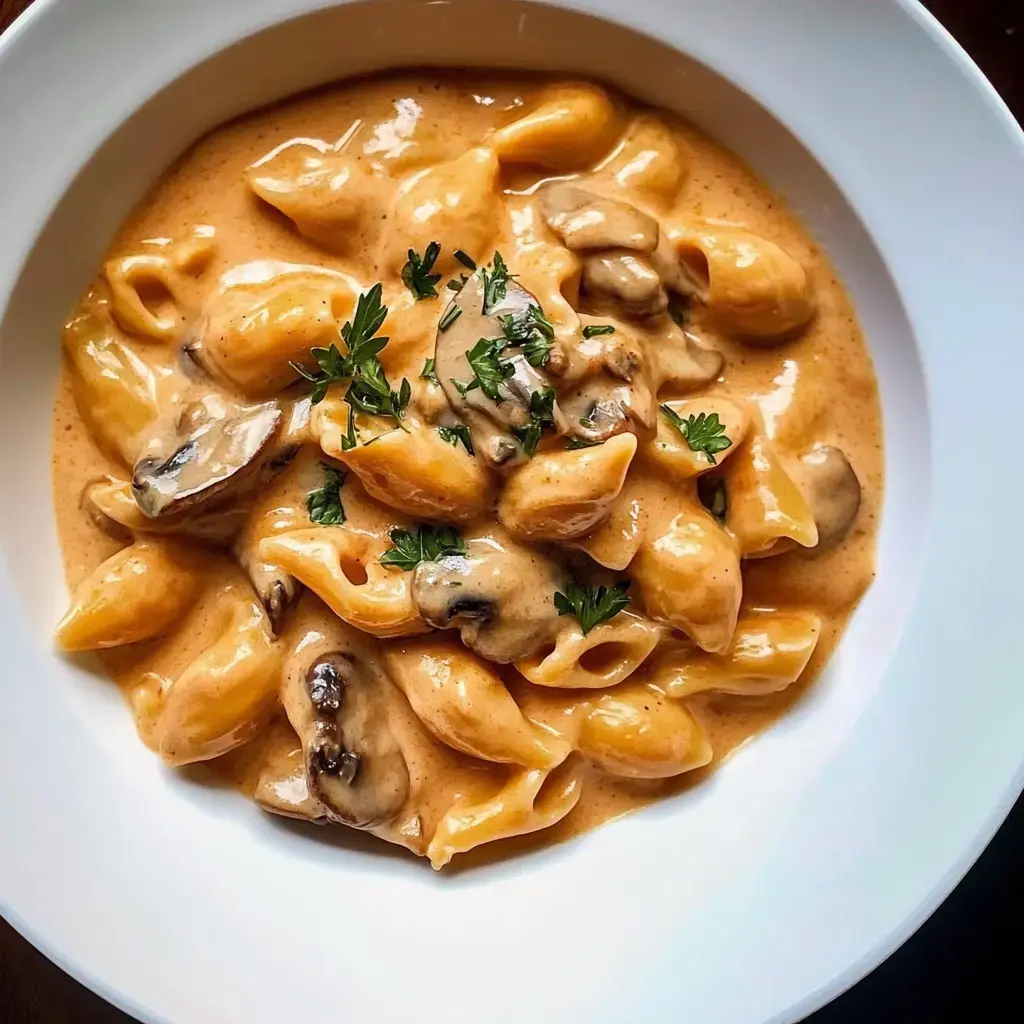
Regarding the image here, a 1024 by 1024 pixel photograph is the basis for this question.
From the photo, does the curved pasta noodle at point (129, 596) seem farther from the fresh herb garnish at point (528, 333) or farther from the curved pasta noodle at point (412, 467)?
the fresh herb garnish at point (528, 333)

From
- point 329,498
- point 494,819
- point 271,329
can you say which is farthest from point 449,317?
point 494,819

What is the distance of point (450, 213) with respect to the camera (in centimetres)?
224

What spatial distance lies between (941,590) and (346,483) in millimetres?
1230

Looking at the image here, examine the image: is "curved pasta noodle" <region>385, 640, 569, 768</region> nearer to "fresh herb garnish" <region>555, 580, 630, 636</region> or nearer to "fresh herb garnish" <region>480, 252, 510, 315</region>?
"fresh herb garnish" <region>555, 580, 630, 636</region>

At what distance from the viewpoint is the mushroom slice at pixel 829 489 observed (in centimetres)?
238

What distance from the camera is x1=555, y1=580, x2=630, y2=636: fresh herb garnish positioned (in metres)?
2.29

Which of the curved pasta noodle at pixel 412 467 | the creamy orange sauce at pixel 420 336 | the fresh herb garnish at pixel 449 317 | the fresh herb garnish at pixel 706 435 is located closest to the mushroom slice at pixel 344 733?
the creamy orange sauce at pixel 420 336

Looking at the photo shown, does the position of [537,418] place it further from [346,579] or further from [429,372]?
[346,579]

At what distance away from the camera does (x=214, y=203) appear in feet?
7.84

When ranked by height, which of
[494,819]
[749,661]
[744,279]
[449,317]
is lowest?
[494,819]

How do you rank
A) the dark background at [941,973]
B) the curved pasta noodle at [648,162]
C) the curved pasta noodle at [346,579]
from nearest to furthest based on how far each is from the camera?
the curved pasta noodle at [346,579], the curved pasta noodle at [648,162], the dark background at [941,973]

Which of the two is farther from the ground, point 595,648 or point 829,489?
point 829,489

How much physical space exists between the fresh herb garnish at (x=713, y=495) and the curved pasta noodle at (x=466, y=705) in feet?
1.87

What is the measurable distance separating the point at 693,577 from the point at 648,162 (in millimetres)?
865
